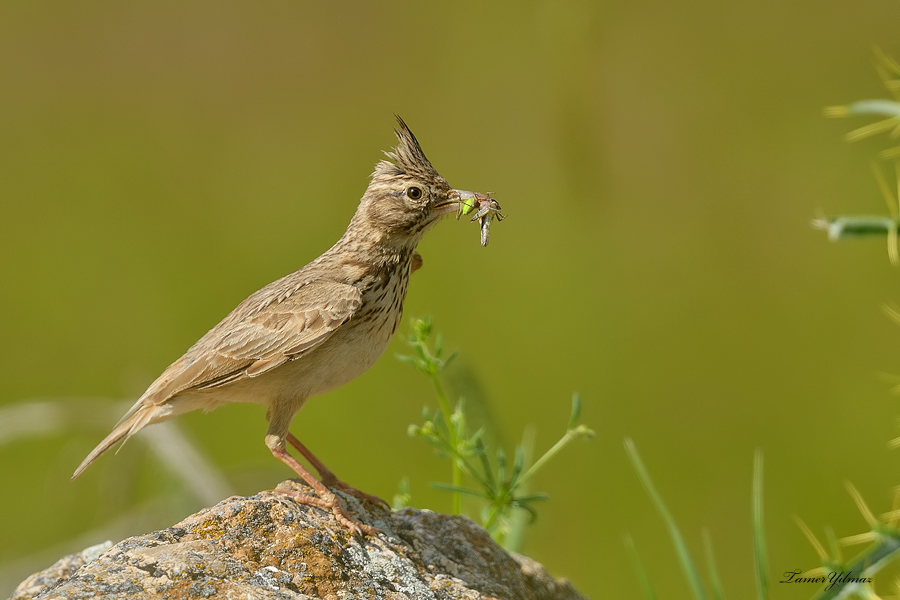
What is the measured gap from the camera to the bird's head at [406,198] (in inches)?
179

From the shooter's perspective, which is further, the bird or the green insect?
the green insect

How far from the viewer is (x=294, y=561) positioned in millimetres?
3020

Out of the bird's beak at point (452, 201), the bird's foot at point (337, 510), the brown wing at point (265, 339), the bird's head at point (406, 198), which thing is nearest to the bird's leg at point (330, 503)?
the bird's foot at point (337, 510)

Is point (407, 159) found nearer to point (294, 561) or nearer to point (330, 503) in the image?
point (330, 503)

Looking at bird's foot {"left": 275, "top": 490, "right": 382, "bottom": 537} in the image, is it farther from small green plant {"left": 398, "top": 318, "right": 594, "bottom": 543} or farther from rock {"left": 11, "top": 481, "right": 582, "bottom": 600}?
small green plant {"left": 398, "top": 318, "right": 594, "bottom": 543}

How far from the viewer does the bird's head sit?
4535 mm

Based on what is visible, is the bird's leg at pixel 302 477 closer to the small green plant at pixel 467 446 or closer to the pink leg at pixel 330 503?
the pink leg at pixel 330 503

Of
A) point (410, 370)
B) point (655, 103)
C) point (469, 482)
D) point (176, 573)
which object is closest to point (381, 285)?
point (176, 573)

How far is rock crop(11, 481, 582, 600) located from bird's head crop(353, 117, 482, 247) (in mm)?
1374

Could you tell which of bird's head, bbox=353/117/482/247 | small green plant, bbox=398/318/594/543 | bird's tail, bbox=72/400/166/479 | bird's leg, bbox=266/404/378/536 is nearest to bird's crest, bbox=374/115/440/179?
bird's head, bbox=353/117/482/247

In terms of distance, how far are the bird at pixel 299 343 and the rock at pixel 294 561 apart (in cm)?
35

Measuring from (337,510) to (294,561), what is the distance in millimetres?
397

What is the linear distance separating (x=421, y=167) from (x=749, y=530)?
432cm

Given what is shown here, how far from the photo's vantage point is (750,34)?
41.2 feet
